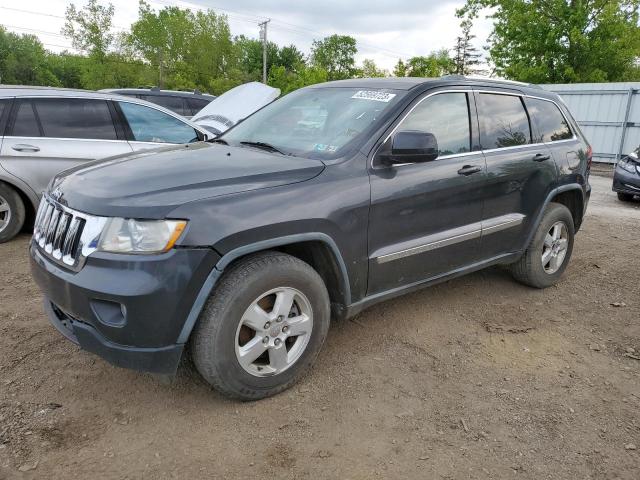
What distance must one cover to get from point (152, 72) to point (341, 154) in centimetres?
4720

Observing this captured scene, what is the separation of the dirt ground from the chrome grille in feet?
2.68

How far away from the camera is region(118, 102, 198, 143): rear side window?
19.5 feet

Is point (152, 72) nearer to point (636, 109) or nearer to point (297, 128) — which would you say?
point (636, 109)

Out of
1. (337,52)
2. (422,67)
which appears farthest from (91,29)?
(337,52)

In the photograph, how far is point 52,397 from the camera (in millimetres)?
2762

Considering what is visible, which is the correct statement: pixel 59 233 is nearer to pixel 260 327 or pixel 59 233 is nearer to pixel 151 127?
pixel 260 327

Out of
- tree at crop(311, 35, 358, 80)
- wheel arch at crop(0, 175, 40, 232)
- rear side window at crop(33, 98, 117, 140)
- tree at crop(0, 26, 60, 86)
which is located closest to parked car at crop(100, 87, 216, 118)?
rear side window at crop(33, 98, 117, 140)

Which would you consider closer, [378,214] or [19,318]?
[378,214]

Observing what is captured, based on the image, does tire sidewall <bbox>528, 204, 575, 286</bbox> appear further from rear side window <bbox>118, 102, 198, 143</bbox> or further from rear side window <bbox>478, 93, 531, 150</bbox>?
rear side window <bbox>118, 102, 198, 143</bbox>

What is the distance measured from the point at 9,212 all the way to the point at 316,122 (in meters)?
3.86

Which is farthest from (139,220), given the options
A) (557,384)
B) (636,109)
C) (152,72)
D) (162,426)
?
(152,72)

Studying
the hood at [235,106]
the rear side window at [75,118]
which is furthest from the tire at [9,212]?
the hood at [235,106]

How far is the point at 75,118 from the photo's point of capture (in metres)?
5.66

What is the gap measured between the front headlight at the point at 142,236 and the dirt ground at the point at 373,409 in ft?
3.13
